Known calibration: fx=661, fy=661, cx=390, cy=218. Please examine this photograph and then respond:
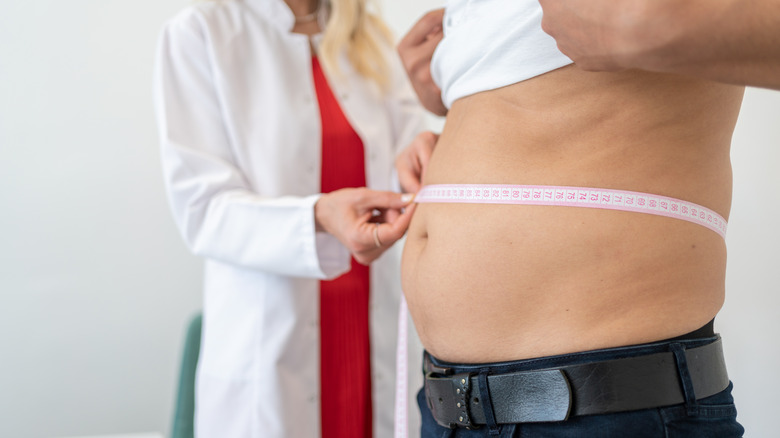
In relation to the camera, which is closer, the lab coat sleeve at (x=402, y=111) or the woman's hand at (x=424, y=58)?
the woman's hand at (x=424, y=58)

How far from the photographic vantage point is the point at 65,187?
2328 mm

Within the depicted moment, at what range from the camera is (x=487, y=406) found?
82cm

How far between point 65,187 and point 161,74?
0.92 metres

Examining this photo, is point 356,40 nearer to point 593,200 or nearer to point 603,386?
point 593,200

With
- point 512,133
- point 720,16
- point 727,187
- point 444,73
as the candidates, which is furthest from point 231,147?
point 720,16

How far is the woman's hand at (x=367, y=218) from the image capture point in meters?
1.22

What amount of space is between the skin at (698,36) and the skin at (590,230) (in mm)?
155

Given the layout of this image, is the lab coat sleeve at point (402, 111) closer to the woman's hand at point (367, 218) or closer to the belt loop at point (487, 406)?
the woman's hand at point (367, 218)

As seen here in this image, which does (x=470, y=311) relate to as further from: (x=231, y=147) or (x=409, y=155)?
(x=231, y=147)

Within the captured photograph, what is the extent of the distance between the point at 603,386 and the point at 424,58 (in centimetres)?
79

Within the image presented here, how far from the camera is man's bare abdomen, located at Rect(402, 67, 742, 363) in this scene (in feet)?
2.54

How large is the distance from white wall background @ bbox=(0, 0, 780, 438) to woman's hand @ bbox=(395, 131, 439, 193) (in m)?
1.49

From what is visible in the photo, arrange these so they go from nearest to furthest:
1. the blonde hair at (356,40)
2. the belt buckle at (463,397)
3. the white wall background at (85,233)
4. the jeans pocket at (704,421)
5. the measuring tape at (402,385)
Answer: the jeans pocket at (704,421) < the belt buckle at (463,397) < the measuring tape at (402,385) < the blonde hair at (356,40) < the white wall background at (85,233)

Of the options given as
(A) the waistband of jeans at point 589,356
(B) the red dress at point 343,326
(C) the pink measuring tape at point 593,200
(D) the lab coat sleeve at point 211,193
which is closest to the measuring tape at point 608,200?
(C) the pink measuring tape at point 593,200
